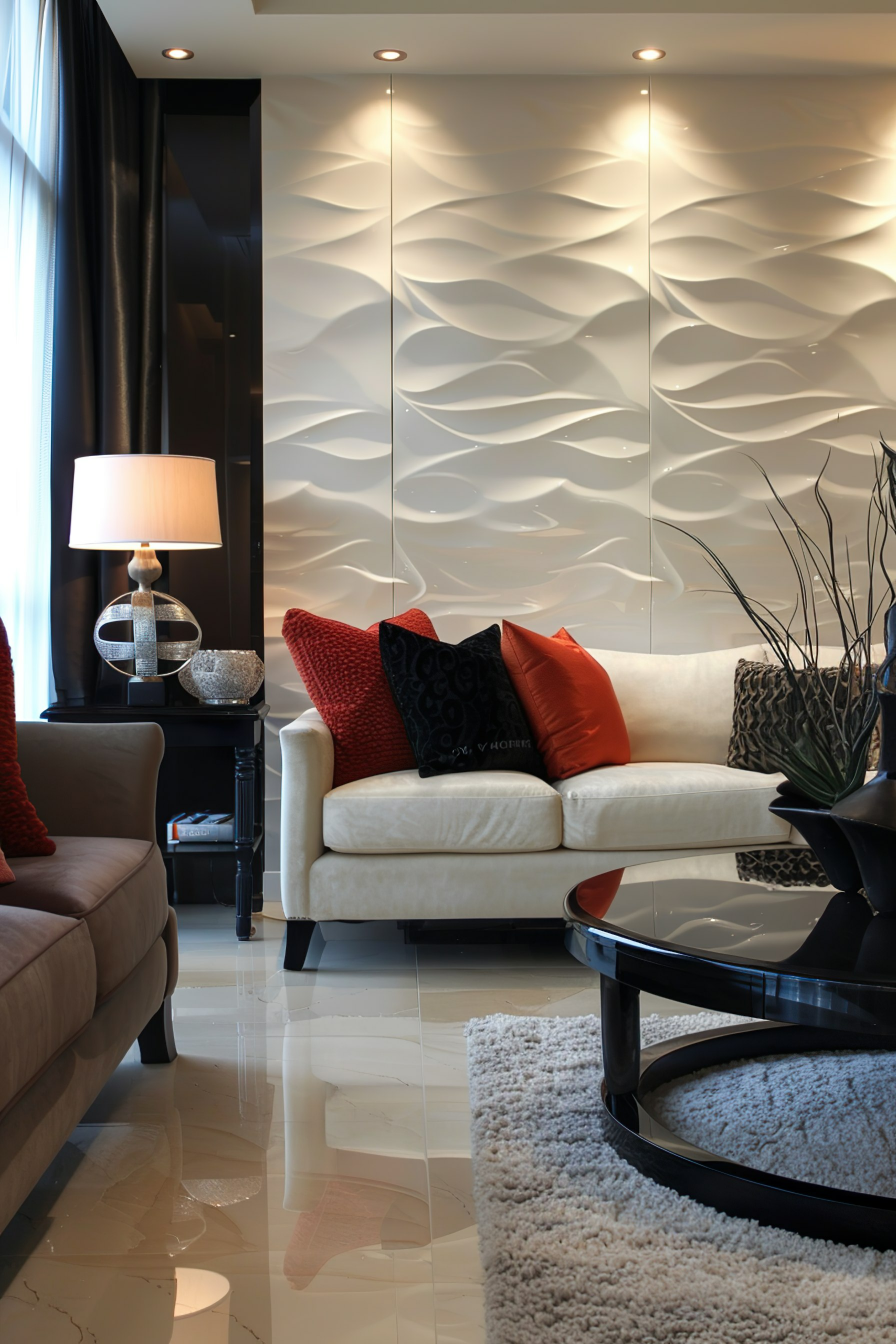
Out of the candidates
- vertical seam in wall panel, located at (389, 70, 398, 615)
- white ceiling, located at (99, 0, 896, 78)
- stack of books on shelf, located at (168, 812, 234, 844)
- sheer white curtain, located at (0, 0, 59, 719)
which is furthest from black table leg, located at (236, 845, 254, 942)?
white ceiling, located at (99, 0, 896, 78)

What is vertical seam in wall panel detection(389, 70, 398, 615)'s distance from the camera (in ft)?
13.1

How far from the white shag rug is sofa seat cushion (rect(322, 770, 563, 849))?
2.49 feet

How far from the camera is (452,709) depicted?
3.31 m

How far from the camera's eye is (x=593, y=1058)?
2.34 meters

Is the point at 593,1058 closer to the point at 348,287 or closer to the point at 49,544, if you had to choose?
the point at 49,544

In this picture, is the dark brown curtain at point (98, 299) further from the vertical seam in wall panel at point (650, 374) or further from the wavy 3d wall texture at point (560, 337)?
the vertical seam in wall panel at point (650, 374)

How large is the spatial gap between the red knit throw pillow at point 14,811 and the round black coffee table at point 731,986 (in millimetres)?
1037

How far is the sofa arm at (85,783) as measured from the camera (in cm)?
240

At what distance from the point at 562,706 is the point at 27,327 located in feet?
6.64

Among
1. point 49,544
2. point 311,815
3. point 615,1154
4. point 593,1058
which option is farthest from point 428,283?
point 615,1154

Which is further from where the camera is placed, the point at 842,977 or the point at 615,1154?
the point at 615,1154

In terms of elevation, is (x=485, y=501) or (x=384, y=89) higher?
(x=384, y=89)

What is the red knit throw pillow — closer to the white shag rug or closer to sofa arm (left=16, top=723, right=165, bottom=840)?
sofa arm (left=16, top=723, right=165, bottom=840)

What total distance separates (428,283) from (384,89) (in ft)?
2.31
